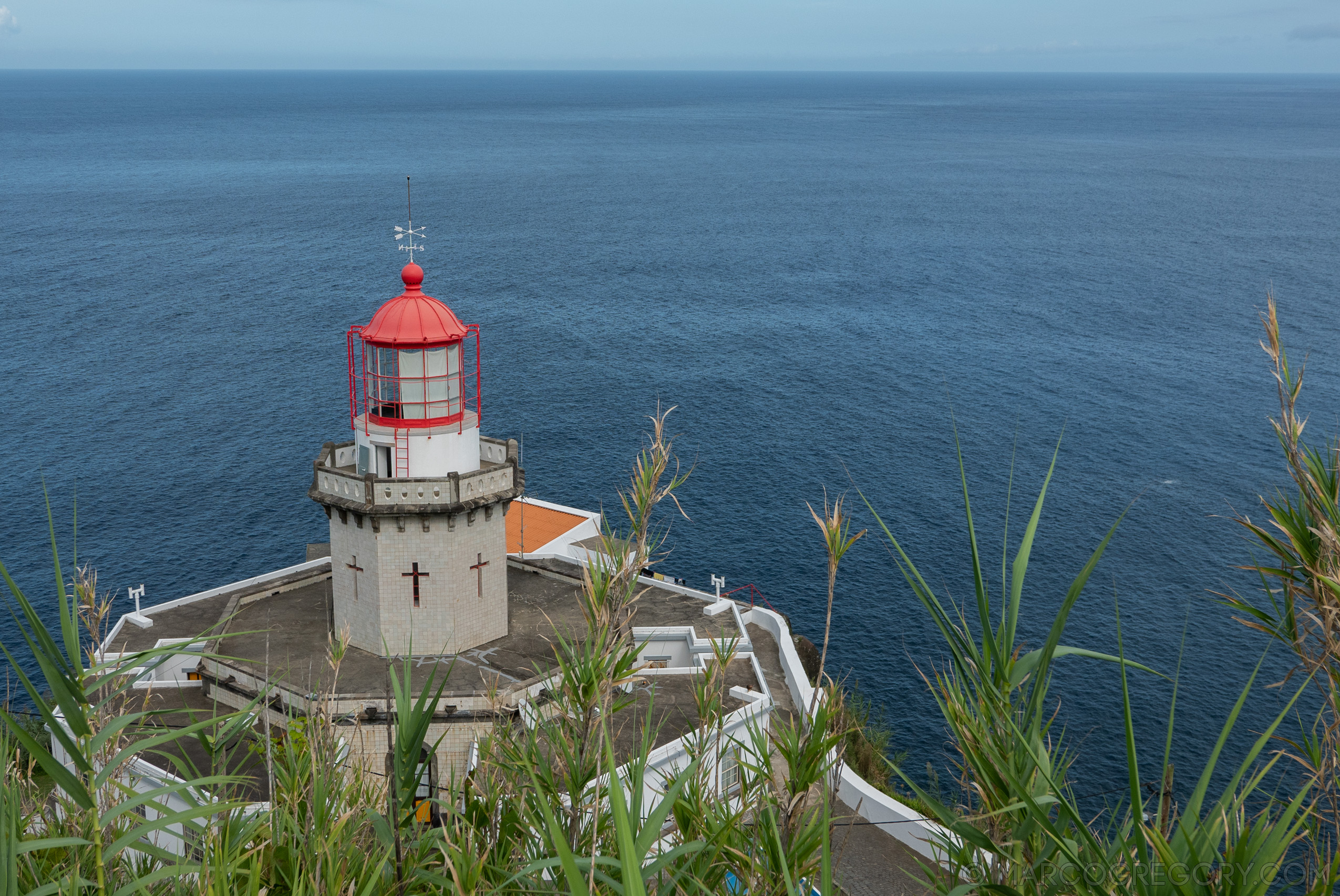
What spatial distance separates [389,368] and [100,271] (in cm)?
10470

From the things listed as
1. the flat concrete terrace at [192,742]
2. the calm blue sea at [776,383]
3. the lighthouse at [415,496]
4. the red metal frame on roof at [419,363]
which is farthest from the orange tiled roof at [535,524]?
the flat concrete terrace at [192,742]

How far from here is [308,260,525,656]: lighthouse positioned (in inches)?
1221

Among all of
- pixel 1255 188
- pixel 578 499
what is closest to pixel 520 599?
pixel 578 499

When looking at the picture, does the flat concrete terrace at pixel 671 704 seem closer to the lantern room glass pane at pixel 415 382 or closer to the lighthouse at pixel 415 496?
the lighthouse at pixel 415 496

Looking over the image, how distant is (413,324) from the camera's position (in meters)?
30.5

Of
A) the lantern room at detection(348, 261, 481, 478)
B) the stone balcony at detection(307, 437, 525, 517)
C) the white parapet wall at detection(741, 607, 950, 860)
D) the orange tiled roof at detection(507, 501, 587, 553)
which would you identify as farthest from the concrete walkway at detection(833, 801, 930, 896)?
the orange tiled roof at detection(507, 501, 587, 553)

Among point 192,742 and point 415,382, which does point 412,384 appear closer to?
point 415,382

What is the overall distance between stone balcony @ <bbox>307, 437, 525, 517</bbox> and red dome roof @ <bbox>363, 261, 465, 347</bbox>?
3745 mm

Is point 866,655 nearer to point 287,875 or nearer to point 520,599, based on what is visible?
point 520,599

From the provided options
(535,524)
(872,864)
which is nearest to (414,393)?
(872,864)

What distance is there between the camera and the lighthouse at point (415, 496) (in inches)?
1221

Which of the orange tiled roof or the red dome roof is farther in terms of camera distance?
the orange tiled roof

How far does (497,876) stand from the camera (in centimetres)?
1345

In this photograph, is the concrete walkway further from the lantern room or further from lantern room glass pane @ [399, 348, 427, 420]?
lantern room glass pane @ [399, 348, 427, 420]
